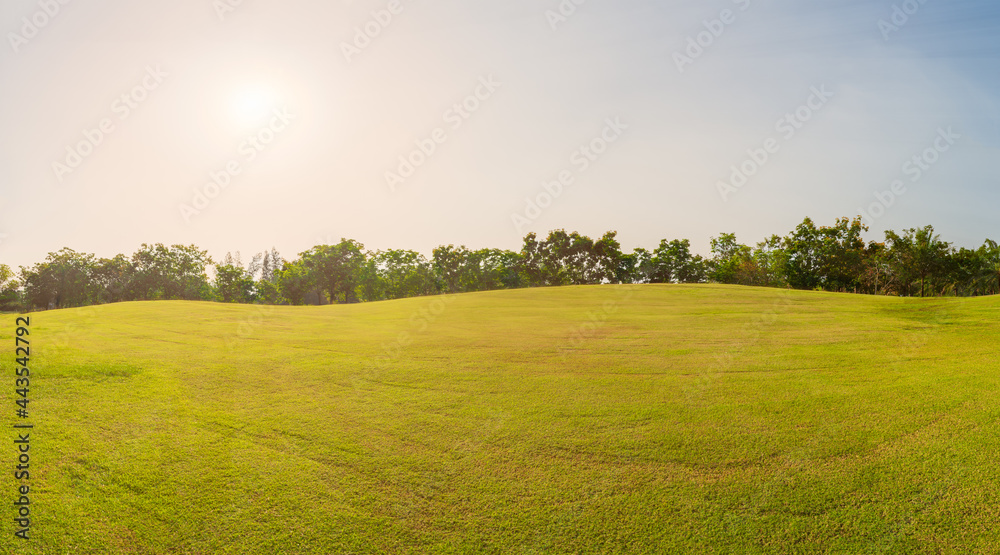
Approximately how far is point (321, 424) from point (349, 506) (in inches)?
99.7

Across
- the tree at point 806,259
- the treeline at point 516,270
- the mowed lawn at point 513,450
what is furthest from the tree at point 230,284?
the tree at point 806,259

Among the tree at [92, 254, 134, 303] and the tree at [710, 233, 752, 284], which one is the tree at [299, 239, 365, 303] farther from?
the tree at [710, 233, 752, 284]

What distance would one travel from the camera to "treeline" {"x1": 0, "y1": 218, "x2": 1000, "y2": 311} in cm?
5453

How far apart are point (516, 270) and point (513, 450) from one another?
69.9 metres

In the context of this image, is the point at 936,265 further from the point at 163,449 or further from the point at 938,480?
the point at 163,449

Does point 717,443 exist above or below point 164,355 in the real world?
below

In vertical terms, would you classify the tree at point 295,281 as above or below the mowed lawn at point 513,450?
above

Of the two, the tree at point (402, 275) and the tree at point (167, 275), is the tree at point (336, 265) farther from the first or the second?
the tree at point (167, 275)

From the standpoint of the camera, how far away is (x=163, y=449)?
639cm

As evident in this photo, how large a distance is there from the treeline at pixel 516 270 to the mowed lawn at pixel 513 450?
56.2 metres

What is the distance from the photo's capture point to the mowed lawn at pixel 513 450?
499cm

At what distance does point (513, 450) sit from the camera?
6777 millimetres

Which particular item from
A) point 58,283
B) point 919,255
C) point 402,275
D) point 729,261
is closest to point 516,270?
point 402,275

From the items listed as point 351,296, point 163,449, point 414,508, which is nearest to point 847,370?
point 414,508
